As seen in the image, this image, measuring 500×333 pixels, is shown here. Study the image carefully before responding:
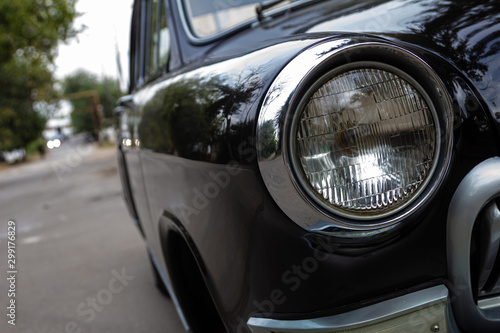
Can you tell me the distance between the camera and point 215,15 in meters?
2.06

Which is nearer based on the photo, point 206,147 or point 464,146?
point 464,146

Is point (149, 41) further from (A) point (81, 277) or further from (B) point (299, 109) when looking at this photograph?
(A) point (81, 277)

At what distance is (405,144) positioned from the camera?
3.86 ft

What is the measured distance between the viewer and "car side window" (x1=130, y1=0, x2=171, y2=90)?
230 centimetres

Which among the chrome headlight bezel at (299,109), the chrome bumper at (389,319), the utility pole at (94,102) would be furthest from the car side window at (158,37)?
the utility pole at (94,102)

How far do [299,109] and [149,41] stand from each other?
184cm

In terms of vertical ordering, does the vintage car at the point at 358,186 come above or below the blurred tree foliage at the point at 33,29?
below

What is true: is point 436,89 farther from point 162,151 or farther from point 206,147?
point 162,151

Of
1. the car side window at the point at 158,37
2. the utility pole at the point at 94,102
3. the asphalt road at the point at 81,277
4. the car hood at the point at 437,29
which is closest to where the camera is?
the car hood at the point at 437,29

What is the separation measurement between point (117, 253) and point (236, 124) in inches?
149

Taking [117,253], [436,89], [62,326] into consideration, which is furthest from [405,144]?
[117,253]

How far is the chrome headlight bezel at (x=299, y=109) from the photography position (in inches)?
43.1
